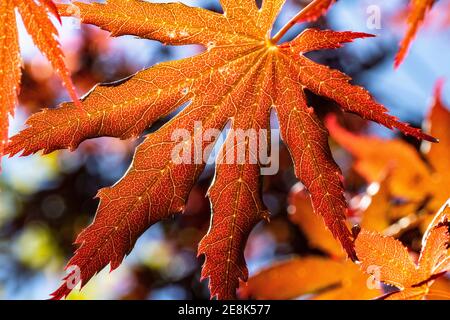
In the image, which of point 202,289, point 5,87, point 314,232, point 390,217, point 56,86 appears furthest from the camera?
point 56,86

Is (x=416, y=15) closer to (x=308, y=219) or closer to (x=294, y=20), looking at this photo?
(x=294, y=20)

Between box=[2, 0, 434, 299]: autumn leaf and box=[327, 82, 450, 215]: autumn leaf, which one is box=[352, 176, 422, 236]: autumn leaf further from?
box=[2, 0, 434, 299]: autumn leaf

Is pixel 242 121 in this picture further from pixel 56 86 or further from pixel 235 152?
pixel 56 86

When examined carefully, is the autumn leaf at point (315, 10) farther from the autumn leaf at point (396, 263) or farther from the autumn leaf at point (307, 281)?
the autumn leaf at point (307, 281)

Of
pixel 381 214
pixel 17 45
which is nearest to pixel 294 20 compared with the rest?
pixel 17 45

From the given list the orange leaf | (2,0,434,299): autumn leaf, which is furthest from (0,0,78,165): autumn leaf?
the orange leaf
